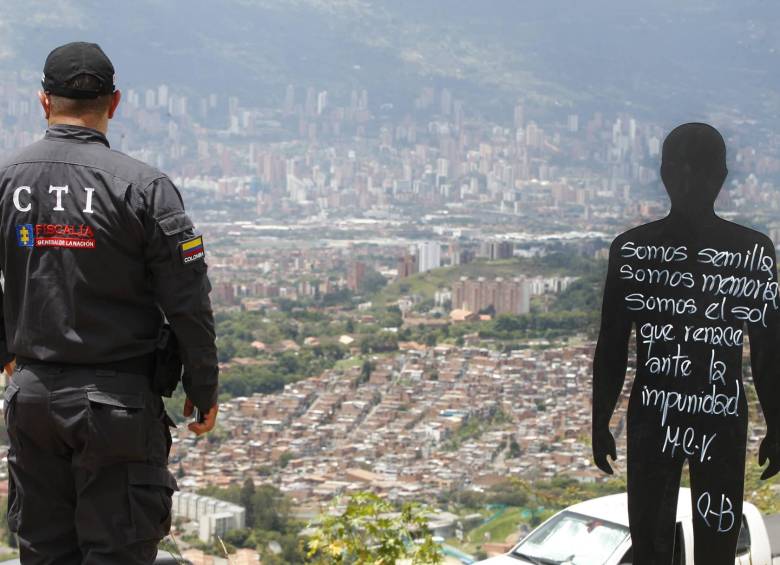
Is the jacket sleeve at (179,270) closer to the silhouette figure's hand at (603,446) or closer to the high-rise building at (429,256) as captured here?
the silhouette figure's hand at (603,446)

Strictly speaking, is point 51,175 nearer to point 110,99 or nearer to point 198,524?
point 110,99

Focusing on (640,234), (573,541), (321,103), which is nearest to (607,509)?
(573,541)

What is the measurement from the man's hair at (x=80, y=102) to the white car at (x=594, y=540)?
8.55 feet

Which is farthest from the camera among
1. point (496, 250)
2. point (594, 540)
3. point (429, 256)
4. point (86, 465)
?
point (429, 256)

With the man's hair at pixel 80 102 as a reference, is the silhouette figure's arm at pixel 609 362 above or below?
below

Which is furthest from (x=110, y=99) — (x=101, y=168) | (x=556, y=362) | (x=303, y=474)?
(x=556, y=362)

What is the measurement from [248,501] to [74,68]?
11740mm

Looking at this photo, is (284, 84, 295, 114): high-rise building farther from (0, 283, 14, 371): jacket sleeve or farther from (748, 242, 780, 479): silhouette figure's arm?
(0, 283, 14, 371): jacket sleeve

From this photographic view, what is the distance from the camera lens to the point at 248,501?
13500mm

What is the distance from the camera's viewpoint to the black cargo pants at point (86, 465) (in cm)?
217

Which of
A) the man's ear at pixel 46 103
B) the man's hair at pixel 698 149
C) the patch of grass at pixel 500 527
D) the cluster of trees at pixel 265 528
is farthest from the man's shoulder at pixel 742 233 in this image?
the patch of grass at pixel 500 527

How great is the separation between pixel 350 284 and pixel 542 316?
49.1 feet

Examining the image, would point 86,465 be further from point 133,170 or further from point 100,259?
point 133,170

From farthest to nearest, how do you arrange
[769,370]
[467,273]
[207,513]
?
[467,273] < [207,513] < [769,370]
